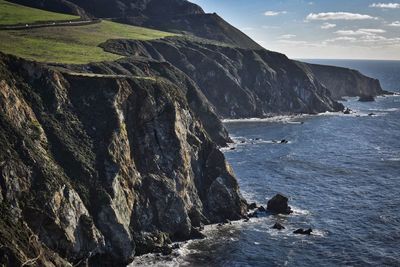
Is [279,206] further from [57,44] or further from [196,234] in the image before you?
[57,44]

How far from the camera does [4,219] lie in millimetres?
54188

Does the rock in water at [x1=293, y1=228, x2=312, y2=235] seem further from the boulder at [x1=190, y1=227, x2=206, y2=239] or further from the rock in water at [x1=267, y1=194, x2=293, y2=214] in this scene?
the boulder at [x1=190, y1=227, x2=206, y2=239]

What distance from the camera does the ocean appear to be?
238 ft

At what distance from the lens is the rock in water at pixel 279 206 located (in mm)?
91688

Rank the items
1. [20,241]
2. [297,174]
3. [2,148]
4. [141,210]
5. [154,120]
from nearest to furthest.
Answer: [20,241] → [2,148] → [141,210] → [154,120] → [297,174]

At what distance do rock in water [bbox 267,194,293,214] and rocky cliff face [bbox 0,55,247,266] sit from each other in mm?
5814

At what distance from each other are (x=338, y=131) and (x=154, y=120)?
10761 cm

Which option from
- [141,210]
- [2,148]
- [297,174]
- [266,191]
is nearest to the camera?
[2,148]

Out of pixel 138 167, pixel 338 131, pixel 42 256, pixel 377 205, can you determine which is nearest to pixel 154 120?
pixel 138 167

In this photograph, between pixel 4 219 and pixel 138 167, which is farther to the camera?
pixel 138 167

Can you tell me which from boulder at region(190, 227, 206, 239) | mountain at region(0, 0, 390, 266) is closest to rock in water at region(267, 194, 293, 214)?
mountain at region(0, 0, 390, 266)

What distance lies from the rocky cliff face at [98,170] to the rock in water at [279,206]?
19.1 ft

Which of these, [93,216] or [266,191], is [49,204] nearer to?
[93,216]

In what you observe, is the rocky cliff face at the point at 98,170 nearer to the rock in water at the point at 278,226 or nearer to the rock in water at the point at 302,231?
the rock in water at the point at 278,226
